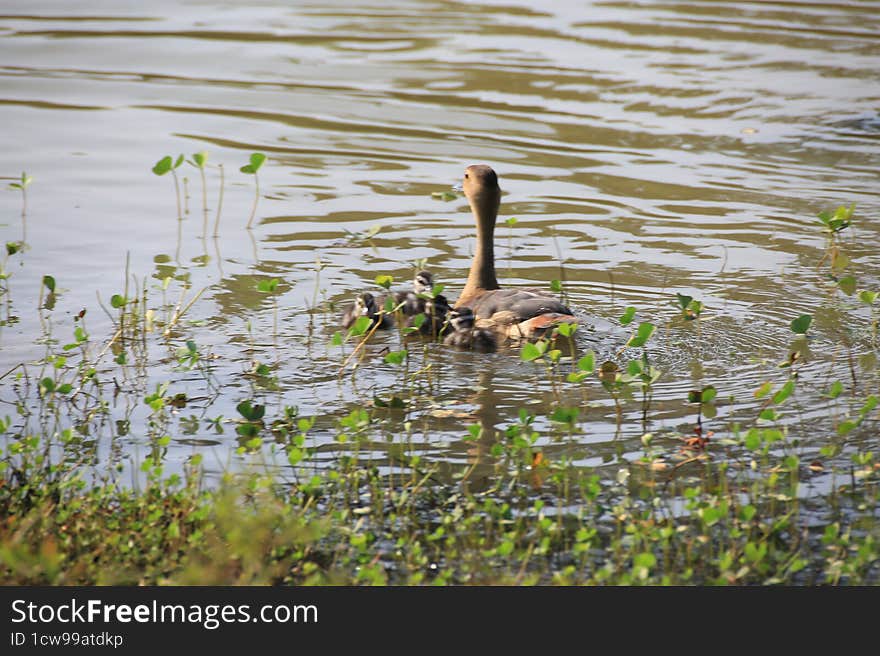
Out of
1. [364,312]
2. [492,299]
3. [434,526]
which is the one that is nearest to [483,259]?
[492,299]

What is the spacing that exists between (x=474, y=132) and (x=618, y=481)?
8.44 metres

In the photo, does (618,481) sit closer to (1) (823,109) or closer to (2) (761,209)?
(2) (761,209)

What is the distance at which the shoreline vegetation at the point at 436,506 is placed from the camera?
4.86 meters

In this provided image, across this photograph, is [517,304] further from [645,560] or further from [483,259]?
[645,560]

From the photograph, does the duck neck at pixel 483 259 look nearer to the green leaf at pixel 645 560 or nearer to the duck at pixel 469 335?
the duck at pixel 469 335

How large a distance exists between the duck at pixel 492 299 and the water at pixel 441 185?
0.21 meters

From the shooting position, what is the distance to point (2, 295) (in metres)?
8.32

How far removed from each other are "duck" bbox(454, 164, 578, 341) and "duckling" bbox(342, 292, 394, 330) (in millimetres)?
487

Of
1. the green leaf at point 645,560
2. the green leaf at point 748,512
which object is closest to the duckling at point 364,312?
the green leaf at point 748,512

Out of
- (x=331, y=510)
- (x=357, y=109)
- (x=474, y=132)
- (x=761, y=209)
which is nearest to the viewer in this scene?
(x=331, y=510)

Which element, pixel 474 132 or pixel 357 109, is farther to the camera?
pixel 357 109

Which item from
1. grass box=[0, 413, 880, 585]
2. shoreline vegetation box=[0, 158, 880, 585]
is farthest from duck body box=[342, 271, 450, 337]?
grass box=[0, 413, 880, 585]
